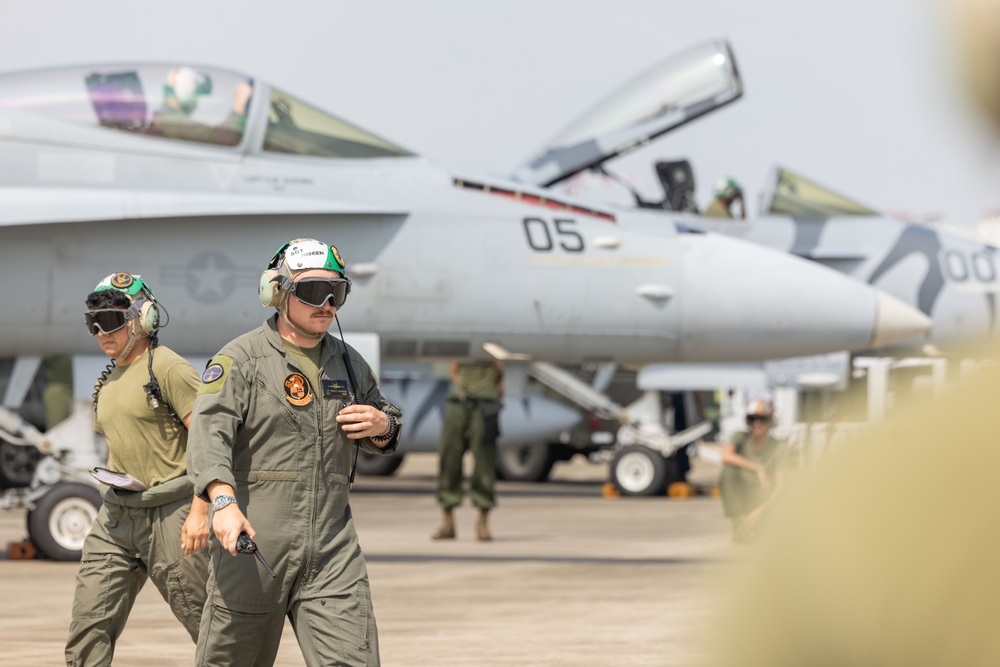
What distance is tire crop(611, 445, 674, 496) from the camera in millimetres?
17594

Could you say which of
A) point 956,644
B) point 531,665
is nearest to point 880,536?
point 956,644

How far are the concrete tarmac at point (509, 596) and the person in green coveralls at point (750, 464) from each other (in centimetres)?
55

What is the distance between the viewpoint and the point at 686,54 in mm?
14945

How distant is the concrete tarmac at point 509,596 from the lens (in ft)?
21.1

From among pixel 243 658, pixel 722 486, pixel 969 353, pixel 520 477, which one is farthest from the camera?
pixel 520 477

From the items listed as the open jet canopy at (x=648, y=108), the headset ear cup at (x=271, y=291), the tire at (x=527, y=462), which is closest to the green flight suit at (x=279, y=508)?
the headset ear cup at (x=271, y=291)

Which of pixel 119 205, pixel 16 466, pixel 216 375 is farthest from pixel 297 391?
pixel 16 466

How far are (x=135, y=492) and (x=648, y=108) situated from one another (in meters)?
10.8

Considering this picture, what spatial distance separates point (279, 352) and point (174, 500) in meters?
1.06

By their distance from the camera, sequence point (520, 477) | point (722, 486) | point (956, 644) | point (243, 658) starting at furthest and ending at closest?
1. point (520, 477)
2. point (722, 486)
3. point (243, 658)
4. point (956, 644)

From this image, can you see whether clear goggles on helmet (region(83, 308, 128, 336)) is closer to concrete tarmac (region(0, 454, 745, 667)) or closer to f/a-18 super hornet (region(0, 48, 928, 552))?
concrete tarmac (region(0, 454, 745, 667))

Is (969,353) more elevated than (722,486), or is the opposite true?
(969,353)

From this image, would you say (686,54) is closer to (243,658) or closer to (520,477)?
(520,477)

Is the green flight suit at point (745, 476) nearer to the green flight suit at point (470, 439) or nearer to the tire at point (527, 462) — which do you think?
the green flight suit at point (470, 439)
